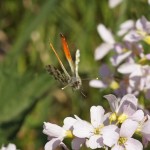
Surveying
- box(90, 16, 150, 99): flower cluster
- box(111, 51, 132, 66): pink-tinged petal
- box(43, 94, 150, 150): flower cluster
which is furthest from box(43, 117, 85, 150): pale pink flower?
box(111, 51, 132, 66): pink-tinged petal

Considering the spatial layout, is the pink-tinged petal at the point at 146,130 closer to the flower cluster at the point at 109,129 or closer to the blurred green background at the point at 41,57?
the flower cluster at the point at 109,129

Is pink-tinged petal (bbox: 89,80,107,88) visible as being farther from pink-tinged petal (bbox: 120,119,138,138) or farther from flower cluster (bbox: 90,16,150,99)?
pink-tinged petal (bbox: 120,119,138,138)

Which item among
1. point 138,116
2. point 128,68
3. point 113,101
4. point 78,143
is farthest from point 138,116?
point 128,68

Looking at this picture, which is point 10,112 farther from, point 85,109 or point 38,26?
point 38,26

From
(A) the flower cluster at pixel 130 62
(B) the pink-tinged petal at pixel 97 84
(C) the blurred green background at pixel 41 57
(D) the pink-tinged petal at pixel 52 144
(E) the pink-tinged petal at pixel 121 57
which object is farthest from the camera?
(C) the blurred green background at pixel 41 57

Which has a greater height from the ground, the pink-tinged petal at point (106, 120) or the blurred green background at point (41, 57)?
the blurred green background at point (41, 57)

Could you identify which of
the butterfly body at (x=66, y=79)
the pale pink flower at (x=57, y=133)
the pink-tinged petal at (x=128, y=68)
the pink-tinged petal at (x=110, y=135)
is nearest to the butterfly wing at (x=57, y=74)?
the butterfly body at (x=66, y=79)

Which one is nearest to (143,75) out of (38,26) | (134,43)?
(134,43)
